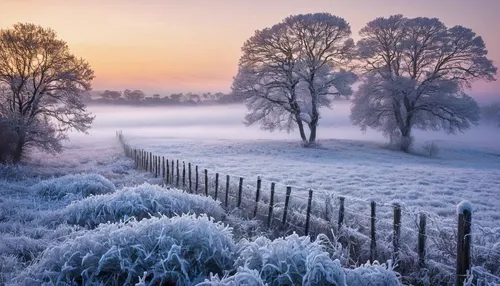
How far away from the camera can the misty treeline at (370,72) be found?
3456 cm

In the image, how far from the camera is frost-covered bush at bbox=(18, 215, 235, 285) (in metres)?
4.91

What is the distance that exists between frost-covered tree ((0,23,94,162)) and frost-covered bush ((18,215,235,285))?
2207 centimetres

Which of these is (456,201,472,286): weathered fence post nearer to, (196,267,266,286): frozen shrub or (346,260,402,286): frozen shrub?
(346,260,402,286): frozen shrub

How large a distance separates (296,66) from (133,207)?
2856 centimetres

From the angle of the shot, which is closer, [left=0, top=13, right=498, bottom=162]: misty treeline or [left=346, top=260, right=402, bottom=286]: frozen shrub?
[left=346, top=260, right=402, bottom=286]: frozen shrub

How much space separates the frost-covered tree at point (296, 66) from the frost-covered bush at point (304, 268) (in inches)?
1231

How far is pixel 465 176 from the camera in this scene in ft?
70.2

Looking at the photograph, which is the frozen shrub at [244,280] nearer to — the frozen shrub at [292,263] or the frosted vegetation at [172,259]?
the frosted vegetation at [172,259]

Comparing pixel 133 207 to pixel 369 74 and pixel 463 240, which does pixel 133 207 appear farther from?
pixel 369 74

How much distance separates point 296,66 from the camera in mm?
35469

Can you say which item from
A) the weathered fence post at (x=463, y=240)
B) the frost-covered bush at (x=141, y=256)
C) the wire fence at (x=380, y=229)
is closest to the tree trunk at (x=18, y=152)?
the wire fence at (x=380, y=229)

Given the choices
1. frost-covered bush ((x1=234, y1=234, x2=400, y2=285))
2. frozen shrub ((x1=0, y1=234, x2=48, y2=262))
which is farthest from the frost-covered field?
frozen shrub ((x1=0, y1=234, x2=48, y2=262))

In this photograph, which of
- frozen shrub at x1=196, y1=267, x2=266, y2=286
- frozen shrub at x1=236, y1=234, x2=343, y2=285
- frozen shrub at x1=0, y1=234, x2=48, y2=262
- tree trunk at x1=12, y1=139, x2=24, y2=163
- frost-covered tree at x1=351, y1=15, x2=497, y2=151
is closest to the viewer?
frozen shrub at x1=196, y1=267, x2=266, y2=286

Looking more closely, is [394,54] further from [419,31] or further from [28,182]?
[28,182]
